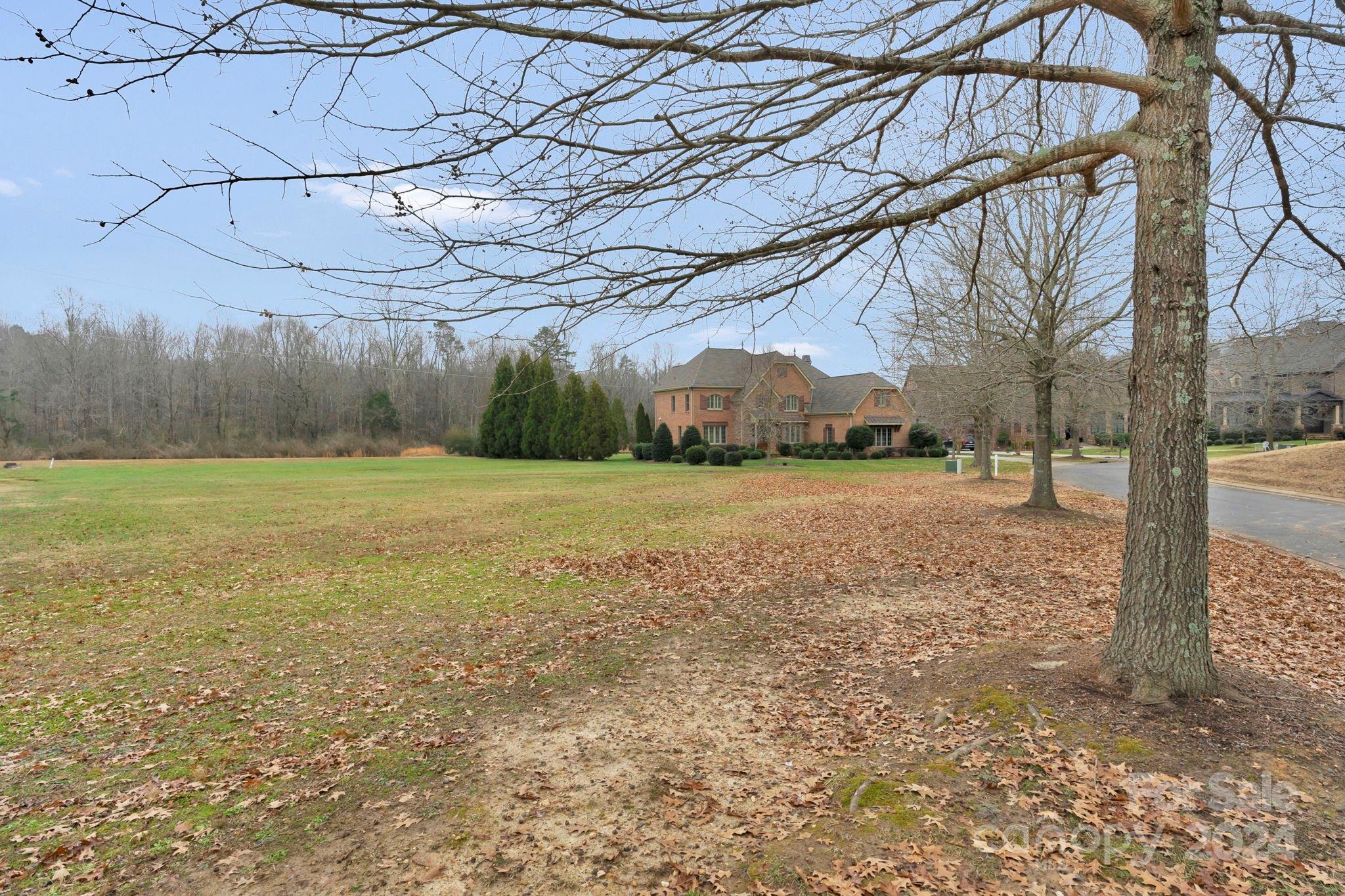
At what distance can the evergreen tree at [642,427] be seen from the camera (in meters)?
51.8

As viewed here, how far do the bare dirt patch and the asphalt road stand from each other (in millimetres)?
2164

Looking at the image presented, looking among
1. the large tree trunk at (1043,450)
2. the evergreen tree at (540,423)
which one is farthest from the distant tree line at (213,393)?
the large tree trunk at (1043,450)

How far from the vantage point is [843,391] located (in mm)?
51438

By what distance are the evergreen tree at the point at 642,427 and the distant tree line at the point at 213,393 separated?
511cm

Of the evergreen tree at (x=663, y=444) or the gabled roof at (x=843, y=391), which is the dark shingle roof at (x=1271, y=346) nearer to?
the gabled roof at (x=843, y=391)

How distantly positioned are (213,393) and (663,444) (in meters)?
40.7

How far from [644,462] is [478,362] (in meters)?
20.7

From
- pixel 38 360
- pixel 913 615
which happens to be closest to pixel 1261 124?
pixel 913 615

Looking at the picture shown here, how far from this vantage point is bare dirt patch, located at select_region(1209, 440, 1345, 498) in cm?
2372

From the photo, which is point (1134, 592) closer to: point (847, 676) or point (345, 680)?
point (847, 676)

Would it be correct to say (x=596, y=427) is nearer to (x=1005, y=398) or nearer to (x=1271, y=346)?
(x=1005, y=398)

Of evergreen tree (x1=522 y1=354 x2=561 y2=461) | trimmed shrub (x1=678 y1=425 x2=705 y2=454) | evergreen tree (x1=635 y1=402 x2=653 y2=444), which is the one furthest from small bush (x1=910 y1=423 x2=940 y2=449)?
evergreen tree (x1=522 y1=354 x2=561 y2=461)

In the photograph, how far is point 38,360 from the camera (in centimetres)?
5056

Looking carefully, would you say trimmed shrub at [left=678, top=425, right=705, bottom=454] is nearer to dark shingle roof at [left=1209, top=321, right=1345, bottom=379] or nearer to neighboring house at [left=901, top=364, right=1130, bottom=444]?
neighboring house at [left=901, top=364, right=1130, bottom=444]
